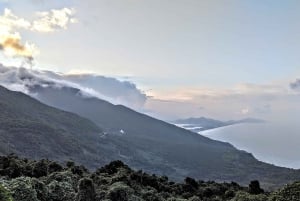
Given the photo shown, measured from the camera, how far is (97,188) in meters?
52.4

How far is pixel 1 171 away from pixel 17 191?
24.9m

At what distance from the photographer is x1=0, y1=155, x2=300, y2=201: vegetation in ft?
118

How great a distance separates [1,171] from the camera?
58781mm

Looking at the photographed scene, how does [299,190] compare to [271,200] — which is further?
[271,200]

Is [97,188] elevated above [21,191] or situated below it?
below

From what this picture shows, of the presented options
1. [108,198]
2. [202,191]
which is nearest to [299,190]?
[108,198]

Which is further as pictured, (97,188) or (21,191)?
(97,188)

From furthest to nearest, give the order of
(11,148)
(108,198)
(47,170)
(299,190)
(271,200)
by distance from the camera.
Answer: (11,148) → (47,170) → (108,198) → (271,200) → (299,190)

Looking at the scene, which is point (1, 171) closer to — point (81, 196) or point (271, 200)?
point (81, 196)

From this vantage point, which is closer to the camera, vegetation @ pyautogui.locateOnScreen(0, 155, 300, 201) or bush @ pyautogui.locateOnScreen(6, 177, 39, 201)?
bush @ pyautogui.locateOnScreen(6, 177, 39, 201)

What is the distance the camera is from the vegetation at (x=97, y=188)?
36.0m

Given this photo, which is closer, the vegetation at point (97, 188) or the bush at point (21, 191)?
the bush at point (21, 191)

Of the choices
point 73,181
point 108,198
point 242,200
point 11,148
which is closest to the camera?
point 242,200

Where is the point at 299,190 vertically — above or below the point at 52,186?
above
